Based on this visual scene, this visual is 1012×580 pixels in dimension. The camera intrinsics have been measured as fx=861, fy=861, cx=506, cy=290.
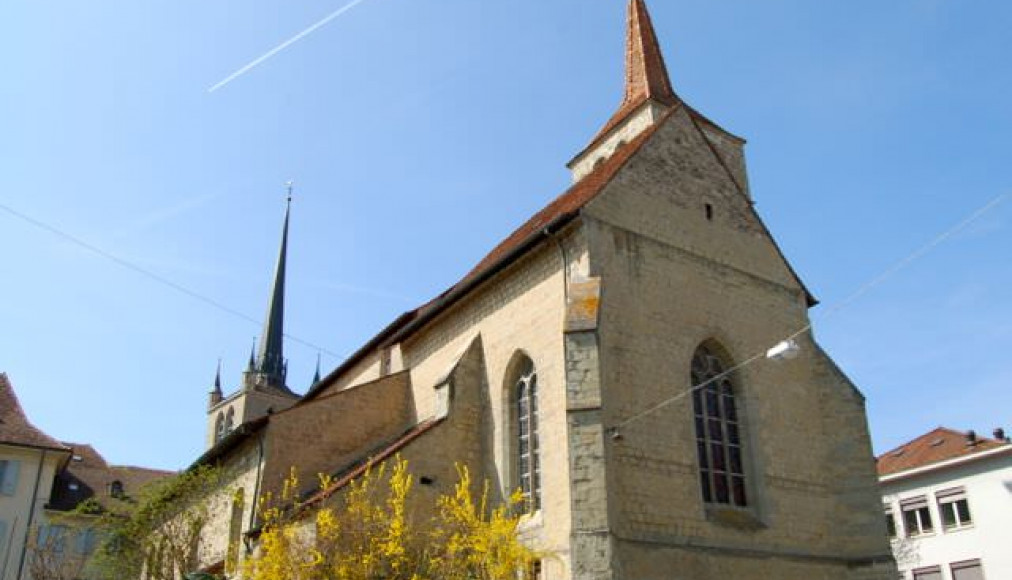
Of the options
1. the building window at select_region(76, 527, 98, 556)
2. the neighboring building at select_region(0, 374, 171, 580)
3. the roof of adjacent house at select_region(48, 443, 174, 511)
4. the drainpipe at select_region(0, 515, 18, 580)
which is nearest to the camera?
the drainpipe at select_region(0, 515, 18, 580)

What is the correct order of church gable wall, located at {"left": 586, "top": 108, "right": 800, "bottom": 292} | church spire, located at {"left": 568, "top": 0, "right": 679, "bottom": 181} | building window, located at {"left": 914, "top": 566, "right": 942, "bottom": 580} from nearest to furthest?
church gable wall, located at {"left": 586, "top": 108, "right": 800, "bottom": 292}
church spire, located at {"left": 568, "top": 0, "right": 679, "bottom": 181}
building window, located at {"left": 914, "top": 566, "right": 942, "bottom": 580}

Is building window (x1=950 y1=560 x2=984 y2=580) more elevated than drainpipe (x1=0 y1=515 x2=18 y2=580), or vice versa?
drainpipe (x1=0 y1=515 x2=18 y2=580)

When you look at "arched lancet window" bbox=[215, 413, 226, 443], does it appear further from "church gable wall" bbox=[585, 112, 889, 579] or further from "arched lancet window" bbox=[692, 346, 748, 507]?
"arched lancet window" bbox=[692, 346, 748, 507]

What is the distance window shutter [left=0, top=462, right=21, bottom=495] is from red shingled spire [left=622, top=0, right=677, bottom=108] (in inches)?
966

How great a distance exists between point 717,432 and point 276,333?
37824 millimetres

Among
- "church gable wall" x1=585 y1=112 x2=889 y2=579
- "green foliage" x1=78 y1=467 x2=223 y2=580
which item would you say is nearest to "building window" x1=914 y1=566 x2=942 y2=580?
"church gable wall" x1=585 y1=112 x2=889 y2=579

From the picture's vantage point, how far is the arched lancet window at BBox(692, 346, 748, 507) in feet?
47.0

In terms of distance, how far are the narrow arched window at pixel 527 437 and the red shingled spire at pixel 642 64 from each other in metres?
11.2

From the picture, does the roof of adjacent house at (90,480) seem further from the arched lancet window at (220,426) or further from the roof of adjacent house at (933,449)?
the roof of adjacent house at (933,449)

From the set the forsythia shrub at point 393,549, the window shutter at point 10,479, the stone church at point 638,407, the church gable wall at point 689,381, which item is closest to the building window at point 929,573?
the stone church at point 638,407

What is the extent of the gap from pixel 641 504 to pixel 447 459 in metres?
3.83

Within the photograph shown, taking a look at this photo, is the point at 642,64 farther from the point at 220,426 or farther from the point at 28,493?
the point at 220,426

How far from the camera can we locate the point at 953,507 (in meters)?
26.8

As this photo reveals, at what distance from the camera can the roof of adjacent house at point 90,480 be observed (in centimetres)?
3247
